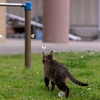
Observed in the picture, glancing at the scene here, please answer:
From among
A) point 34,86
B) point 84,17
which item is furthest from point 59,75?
point 84,17

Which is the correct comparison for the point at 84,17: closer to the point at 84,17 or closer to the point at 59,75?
the point at 84,17

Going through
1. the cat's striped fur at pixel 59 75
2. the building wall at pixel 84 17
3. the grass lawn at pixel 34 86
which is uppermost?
the building wall at pixel 84 17

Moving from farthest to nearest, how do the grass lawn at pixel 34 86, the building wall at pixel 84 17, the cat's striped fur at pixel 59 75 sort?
1. the building wall at pixel 84 17
2. the grass lawn at pixel 34 86
3. the cat's striped fur at pixel 59 75

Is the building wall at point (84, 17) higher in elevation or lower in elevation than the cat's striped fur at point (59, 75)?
higher

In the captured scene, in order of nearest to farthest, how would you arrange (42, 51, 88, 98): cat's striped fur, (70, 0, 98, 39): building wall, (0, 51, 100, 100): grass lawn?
(42, 51, 88, 98): cat's striped fur, (0, 51, 100, 100): grass lawn, (70, 0, 98, 39): building wall

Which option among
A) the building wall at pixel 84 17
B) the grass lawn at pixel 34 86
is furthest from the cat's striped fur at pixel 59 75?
the building wall at pixel 84 17

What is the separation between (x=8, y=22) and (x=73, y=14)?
19.5 ft

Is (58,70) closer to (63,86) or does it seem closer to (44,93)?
(63,86)

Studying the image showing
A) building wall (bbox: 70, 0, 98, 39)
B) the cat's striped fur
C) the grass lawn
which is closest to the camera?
the cat's striped fur

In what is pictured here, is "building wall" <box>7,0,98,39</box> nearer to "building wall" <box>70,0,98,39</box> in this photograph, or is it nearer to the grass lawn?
"building wall" <box>70,0,98,39</box>

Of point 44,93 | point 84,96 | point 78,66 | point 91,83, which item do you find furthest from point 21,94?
point 78,66

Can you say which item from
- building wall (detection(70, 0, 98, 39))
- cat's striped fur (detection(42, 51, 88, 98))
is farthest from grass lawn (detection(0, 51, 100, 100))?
building wall (detection(70, 0, 98, 39))

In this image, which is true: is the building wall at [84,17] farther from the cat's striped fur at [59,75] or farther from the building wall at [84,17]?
the cat's striped fur at [59,75]

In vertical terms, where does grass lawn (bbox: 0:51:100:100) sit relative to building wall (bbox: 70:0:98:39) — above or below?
below
